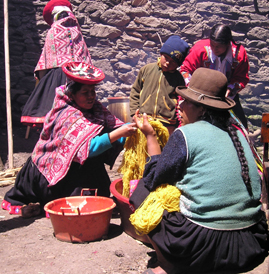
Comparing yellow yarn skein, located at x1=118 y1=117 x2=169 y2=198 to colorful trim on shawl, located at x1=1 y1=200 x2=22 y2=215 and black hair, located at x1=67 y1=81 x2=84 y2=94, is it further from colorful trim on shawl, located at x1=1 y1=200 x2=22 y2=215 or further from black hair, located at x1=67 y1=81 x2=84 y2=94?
colorful trim on shawl, located at x1=1 y1=200 x2=22 y2=215

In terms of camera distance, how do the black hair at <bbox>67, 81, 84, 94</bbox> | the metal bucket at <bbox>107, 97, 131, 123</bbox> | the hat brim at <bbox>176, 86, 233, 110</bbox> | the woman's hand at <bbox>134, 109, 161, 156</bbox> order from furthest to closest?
1. the metal bucket at <bbox>107, 97, 131, 123</bbox>
2. the black hair at <bbox>67, 81, 84, 94</bbox>
3. the woman's hand at <bbox>134, 109, 161, 156</bbox>
4. the hat brim at <bbox>176, 86, 233, 110</bbox>

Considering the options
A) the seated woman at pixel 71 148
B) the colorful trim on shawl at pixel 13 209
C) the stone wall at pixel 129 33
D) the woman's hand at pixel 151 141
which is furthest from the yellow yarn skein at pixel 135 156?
the stone wall at pixel 129 33

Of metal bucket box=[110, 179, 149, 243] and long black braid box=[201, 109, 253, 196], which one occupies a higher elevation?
long black braid box=[201, 109, 253, 196]

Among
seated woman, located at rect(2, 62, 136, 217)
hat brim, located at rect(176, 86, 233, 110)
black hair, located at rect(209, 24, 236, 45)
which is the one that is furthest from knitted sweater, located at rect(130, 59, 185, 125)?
hat brim, located at rect(176, 86, 233, 110)

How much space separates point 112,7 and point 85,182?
18.3ft

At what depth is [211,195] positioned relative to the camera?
1.87 metres

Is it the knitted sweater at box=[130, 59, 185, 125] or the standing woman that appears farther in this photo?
the knitted sweater at box=[130, 59, 185, 125]

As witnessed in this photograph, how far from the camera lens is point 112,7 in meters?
7.60

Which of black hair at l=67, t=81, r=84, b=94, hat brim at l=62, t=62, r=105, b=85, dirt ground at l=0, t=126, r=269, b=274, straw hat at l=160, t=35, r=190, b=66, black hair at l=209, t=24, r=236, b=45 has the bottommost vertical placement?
dirt ground at l=0, t=126, r=269, b=274

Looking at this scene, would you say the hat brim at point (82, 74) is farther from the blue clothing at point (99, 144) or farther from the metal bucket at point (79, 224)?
the metal bucket at point (79, 224)

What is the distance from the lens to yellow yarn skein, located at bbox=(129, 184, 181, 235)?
79.3 inches

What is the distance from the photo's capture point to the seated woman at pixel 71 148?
3.03 m

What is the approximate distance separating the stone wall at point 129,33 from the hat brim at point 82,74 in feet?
14.3

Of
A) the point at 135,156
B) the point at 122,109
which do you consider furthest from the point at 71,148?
the point at 122,109
